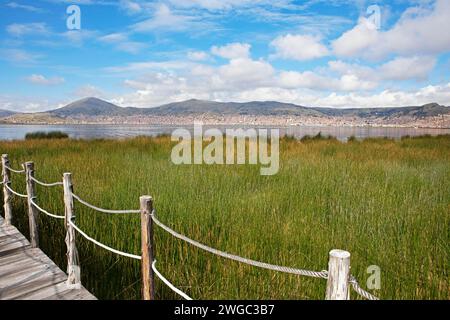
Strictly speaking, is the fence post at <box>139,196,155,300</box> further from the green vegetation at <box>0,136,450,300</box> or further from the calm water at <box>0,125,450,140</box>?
the calm water at <box>0,125,450,140</box>

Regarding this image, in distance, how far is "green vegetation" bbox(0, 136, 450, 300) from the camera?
10.7 feet

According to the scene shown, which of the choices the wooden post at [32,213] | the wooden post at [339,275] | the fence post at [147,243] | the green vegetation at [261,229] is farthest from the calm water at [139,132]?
the wooden post at [339,275]

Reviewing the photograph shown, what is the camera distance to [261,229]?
4.45 m

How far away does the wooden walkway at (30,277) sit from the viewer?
2.90 metres

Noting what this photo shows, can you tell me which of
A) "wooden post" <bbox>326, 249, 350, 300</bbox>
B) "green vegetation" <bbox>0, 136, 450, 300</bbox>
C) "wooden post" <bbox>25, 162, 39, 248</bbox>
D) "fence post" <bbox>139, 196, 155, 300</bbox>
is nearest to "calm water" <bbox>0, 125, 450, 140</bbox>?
"green vegetation" <bbox>0, 136, 450, 300</bbox>

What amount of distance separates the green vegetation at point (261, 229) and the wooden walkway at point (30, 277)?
0.41 meters

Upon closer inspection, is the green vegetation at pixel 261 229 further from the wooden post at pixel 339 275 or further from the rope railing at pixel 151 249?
the wooden post at pixel 339 275

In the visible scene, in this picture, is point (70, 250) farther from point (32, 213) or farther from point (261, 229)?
point (261, 229)

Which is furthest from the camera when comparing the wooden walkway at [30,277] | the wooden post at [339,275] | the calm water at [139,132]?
the calm water at [139,132]

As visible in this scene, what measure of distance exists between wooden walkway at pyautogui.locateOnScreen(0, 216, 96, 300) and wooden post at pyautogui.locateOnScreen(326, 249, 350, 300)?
236 centimetres

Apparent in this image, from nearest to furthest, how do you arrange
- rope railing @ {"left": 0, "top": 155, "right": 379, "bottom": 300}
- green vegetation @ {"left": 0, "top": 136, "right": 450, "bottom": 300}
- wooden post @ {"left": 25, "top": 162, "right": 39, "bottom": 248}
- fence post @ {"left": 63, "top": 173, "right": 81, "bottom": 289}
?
rope railing @ {"left": 0, "top": 155, "right": 379, "bottom": 300} < fence post @ {"left": 63, "top": 173, "right": 81, "bottom": 289} < green vegetation @ {"left": 0, "top": 136, "right": 450, "bottom": 300} < wooden post @ {"left": 25, "top": 162, "right": 39, "bottom": 248}
